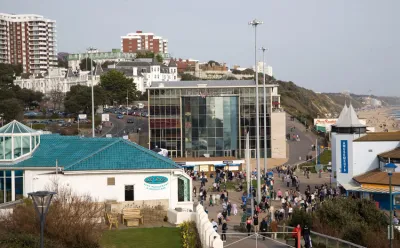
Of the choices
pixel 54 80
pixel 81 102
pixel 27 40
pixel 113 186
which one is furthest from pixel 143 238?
pixel 27 40

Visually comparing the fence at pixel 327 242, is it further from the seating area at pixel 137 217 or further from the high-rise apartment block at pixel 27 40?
the high-rise apartment block at pixel 27 40

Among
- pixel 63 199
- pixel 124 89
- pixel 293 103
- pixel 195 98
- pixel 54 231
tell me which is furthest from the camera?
pixel 293 103

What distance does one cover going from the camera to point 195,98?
59875 millimetres

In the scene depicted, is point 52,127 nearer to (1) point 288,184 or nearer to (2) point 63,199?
(1) point 288,184

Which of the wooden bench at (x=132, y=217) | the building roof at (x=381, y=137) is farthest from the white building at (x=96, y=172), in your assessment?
the building roof at (x=381, y=137)

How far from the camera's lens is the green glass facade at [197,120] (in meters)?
59.7

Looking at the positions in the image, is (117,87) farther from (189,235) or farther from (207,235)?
(207,235)

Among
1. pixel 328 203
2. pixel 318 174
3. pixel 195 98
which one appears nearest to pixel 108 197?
pixel 328 203

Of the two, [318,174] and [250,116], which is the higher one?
[250,116]

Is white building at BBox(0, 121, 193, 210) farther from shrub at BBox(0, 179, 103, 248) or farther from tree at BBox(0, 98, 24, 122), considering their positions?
tree at BBox(0, 98, 24, 122)

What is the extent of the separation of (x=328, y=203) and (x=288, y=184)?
18701mm

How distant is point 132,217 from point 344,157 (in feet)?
56.9

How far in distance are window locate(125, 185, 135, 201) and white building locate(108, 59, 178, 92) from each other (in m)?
117

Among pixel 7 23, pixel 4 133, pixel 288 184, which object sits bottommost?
pixel 288 184
